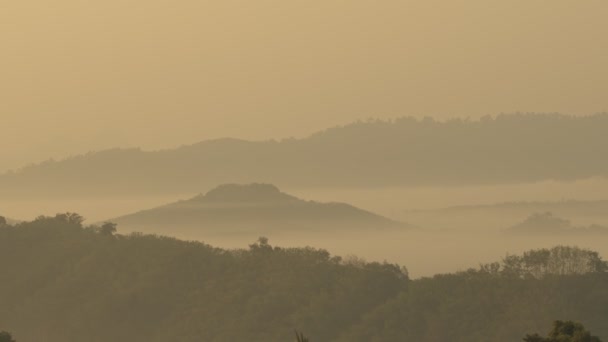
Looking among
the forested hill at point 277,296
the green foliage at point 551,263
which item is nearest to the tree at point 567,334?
the forested hill at point 277,296

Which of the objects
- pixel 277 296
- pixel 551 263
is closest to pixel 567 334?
pixel 551 263

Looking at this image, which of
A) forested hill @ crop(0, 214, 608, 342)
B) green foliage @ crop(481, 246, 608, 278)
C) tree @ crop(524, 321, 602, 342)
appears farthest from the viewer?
green foliage @ crop(481, 246, 608, 278)

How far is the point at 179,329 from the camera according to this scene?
565 ft

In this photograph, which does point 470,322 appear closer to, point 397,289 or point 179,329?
point 397,289

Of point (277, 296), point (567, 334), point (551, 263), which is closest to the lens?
point (567, 334)

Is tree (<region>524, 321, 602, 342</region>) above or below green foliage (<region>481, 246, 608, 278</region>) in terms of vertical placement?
below

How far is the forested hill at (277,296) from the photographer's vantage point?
149500 millimetres

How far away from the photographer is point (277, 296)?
167625mm

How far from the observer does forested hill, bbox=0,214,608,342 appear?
→ 149500 mm

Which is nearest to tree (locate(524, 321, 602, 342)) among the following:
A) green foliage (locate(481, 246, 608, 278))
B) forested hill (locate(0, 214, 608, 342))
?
forested hill (locate(0, 214, 608, 342))

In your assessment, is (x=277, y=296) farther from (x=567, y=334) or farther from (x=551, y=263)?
(x=567, y=334)

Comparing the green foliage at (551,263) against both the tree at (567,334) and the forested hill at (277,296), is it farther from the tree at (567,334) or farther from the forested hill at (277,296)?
the tree at (567,334)

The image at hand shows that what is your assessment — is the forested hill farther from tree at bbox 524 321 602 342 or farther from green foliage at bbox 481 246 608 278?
tree at bbox 524 321 602 342

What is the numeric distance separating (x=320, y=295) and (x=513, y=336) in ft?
91.4
